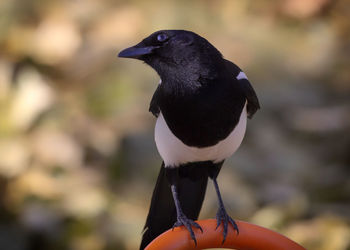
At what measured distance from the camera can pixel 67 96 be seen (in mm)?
3725

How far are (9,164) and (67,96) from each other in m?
0.63

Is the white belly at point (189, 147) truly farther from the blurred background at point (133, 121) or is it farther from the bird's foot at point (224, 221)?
the blurred background at point (133, 121)

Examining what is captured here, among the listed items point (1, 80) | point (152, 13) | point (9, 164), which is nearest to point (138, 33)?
point (152, 13)

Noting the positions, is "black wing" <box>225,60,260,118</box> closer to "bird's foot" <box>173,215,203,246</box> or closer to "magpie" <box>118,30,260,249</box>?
"magpie" <box>118,30,260,249</box>

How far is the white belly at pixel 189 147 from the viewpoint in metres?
1.73

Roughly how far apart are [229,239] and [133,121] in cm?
195

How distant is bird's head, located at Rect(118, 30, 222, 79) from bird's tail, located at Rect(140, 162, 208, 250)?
404mm

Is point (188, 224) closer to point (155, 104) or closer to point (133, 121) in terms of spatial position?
point (155, 104)

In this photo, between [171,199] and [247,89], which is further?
[171,199]

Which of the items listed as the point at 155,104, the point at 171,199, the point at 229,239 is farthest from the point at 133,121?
the point at 229,239

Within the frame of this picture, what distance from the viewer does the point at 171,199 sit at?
1.98 meters

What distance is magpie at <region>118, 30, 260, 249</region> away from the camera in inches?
62.4

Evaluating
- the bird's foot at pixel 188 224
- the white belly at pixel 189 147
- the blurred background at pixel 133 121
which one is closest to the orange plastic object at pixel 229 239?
the bird's foot at pixel 188 224

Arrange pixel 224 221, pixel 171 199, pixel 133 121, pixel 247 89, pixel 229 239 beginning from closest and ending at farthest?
pixel 229 239
pixel 224 221
pixel 247 89
pixel 171 199
pixel 133 121
